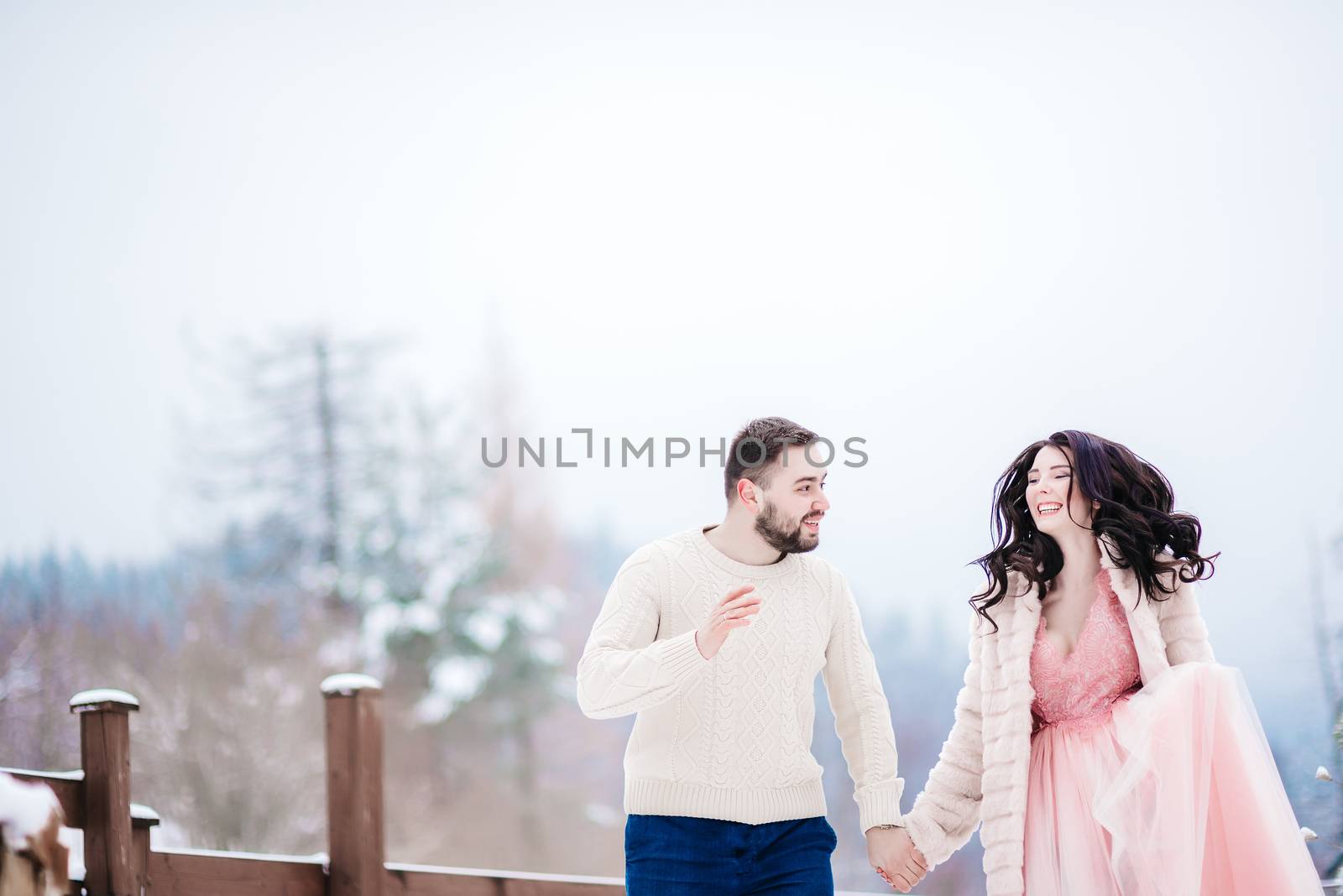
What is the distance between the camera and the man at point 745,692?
2928 mm

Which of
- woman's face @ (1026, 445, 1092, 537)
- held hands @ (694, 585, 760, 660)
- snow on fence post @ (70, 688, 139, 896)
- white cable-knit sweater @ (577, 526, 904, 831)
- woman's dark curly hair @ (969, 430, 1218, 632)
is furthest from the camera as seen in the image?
snow on fence post @ (70, 688, 139, 896)

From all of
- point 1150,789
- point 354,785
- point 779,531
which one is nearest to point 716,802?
point 779,531

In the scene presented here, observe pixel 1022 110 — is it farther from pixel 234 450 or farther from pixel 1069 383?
pixel 234 450

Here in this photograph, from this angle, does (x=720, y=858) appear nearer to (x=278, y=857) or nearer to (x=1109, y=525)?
(x=1109, y=525)

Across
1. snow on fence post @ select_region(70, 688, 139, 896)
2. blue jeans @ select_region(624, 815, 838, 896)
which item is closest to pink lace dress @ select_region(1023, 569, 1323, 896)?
blue jeans @ select_region(624, 815, 838, 896)

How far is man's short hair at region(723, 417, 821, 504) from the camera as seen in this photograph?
125 inches

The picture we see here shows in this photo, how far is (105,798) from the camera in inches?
145

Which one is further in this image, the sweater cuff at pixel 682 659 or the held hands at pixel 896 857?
the held hands at pixel 896 857

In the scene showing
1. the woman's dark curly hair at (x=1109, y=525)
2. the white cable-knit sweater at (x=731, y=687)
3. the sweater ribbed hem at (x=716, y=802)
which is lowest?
the sweater ribbed hem at (x=716, y=802)

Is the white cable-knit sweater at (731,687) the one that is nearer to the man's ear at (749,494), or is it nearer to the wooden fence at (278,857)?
the man's ear at (749,494)

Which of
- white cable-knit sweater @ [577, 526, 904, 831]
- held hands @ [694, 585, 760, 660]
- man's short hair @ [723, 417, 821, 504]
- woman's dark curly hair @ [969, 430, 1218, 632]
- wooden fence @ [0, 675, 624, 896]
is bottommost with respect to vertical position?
wooden fence @ [0, 675, 624, 896]

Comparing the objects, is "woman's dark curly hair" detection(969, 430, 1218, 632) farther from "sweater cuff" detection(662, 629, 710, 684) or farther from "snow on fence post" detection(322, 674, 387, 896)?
"snow on fence post" detection(322, 674, 387, 896)

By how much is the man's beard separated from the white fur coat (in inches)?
20.6

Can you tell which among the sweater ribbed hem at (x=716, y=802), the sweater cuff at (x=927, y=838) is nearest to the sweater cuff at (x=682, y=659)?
the sweater ribbed hem at (x=716, y=802)
